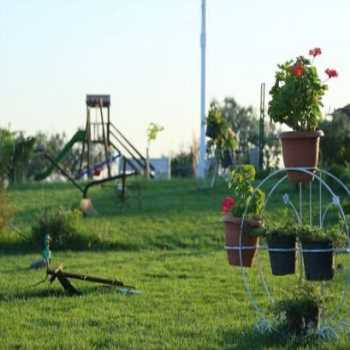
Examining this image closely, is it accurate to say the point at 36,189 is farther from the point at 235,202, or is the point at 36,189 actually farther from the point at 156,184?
the point at 235,202

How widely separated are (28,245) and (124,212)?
13.1ft

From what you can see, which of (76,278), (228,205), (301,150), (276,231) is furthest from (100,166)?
(276,231)

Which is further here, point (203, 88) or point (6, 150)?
point (203, 88)

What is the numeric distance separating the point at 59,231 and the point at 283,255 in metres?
8.36

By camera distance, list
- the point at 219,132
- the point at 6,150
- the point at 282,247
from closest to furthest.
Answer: the point at 282,247 < the point at 219,132 < the point at 6,150

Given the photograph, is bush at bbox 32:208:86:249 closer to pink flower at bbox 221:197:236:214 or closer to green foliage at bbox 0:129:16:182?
pink flower at bbox 221:197:236:214

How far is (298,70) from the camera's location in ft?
22.4

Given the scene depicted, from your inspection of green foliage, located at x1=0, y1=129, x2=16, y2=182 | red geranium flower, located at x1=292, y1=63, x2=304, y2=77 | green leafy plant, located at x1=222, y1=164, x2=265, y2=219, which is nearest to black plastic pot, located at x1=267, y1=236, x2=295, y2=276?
green leafy plant, located at x1=222, y1=164, x2=265, y2=219

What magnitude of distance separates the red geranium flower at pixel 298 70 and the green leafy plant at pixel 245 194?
3.03 ft

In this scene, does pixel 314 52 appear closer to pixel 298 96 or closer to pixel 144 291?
pixel 298 96

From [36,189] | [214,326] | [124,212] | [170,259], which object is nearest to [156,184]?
[36,189]

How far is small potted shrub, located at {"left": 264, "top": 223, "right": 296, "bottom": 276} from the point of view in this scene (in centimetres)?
666

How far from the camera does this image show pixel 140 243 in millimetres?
14719

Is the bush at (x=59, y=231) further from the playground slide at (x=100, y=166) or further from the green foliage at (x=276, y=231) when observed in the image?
the playground slide at (x=100, y=166)
